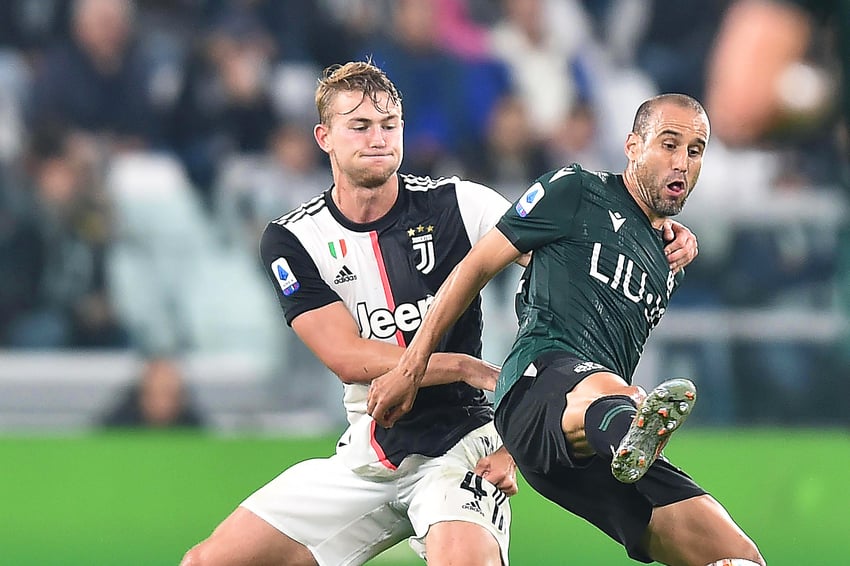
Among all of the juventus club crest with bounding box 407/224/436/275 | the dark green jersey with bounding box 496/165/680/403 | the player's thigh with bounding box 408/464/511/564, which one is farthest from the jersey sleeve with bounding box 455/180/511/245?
the player's thigh with bounding box 408/464/511/564

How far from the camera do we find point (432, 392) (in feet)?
16.0

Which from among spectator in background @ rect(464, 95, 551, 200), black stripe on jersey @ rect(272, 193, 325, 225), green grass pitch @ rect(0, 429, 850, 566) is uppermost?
spectator in background @ rect(464, 95, 551, 200)

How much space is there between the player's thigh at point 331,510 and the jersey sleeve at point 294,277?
58 cm

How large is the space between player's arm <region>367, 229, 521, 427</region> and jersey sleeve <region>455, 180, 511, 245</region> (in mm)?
446

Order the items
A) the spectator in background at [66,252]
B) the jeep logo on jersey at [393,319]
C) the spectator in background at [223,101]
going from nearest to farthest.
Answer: the jeep logo on jersey at [393,319] → the spectator in background at [66,252] → the spectator in background at [223,101]

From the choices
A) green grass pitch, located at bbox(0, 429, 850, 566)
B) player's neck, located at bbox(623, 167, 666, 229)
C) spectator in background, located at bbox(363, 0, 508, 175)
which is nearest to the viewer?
player's neck, located at bbox(623, 167, 666, 229)

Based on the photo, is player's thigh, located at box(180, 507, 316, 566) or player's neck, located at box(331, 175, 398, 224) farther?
player's neck, located at box(331, 175, 398, 224)

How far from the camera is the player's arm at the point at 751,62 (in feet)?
33.5

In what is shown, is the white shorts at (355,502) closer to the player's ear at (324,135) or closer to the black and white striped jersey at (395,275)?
the black and white striped jersey at (395,275)

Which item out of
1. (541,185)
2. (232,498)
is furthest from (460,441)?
(232,498)

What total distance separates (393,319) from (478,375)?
1.26 ft

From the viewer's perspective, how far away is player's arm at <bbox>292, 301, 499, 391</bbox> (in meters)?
4.70

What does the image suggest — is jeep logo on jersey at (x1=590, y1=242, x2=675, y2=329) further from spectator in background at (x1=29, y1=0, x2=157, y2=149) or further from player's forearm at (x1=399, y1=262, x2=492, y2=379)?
spectator in background at (x1=29, y1=0, x2=157, y2=149)

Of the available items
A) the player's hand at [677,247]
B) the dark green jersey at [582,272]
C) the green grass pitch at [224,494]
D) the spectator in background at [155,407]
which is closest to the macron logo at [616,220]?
the dark green jersey at [582,272]
